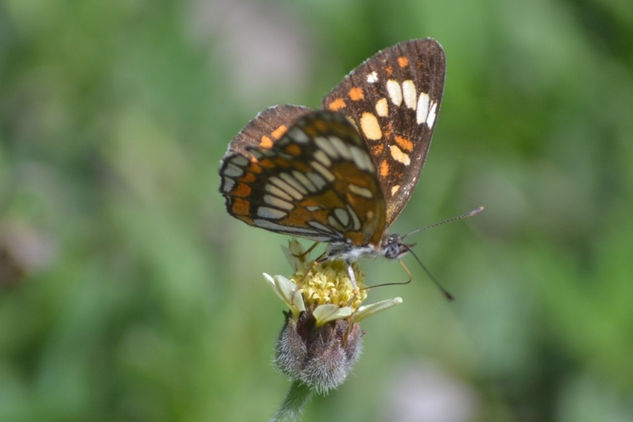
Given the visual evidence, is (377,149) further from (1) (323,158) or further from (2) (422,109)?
(1) (323,158)

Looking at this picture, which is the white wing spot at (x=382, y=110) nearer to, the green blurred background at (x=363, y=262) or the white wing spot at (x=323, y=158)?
the white wing spot at (x=323, y=158)

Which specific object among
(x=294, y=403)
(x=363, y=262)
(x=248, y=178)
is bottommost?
(x=363, y=262)

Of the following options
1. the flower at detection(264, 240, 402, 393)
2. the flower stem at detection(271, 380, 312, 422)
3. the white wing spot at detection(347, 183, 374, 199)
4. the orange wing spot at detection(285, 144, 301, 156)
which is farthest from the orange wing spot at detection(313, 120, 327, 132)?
the flower stem at detection(271, 380, 312, 422)

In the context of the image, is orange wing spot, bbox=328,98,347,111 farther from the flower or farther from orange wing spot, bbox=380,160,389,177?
the flower

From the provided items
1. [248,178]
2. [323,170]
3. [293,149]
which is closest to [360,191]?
[323,170]

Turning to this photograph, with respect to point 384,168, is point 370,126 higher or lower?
higher

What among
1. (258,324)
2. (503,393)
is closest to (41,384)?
(258,324)

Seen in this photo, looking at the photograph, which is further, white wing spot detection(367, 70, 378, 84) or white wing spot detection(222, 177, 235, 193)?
white wing spot detection(367, 70, 378, 84)

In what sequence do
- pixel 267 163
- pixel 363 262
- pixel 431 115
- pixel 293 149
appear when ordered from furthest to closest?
pixel 363 262
pixel 431 115
pixel 267 163
pixel 293 149
